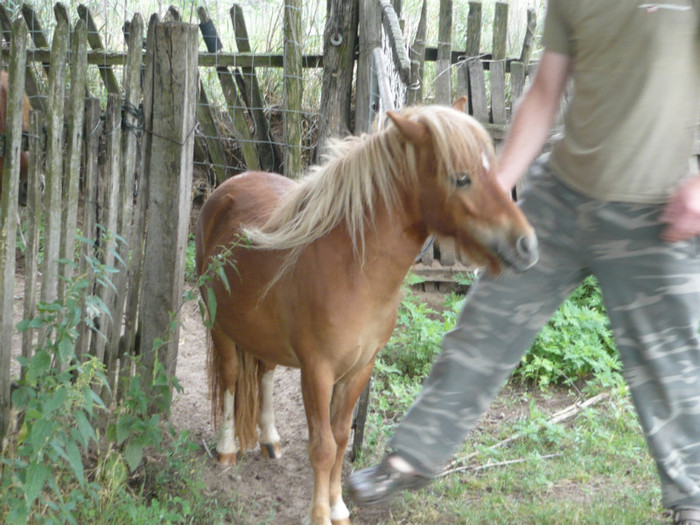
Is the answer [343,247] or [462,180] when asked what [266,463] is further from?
[462,180]

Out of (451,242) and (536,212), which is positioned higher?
(536,212)

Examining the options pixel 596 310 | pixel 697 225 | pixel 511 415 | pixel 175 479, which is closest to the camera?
pixel 697 225

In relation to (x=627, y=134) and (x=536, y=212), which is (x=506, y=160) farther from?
(x=627, y=134)

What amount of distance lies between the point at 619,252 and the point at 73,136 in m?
2.38

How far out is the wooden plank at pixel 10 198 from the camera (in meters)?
3.23

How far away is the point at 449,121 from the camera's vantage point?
2.75 m

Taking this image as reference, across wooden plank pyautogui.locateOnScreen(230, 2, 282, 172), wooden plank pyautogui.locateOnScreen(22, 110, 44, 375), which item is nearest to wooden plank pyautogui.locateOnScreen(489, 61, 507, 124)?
wooden plank pyautogui.locateOnScreen(230, 2, 282, 172)

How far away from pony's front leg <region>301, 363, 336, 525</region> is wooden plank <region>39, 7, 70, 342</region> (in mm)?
1178

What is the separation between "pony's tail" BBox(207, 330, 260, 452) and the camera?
13.7 ft

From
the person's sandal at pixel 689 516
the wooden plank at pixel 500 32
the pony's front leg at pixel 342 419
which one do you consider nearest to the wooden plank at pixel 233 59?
the wooden plank at pixel 500 32

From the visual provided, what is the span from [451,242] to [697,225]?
3.18ft

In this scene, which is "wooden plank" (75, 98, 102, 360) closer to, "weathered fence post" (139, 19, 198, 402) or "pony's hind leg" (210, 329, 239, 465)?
"weathered fence post" (139, 19, 198, 402)

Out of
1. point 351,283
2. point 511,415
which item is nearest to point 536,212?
point 351,283

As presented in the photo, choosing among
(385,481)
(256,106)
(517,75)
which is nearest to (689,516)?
(385,481)
